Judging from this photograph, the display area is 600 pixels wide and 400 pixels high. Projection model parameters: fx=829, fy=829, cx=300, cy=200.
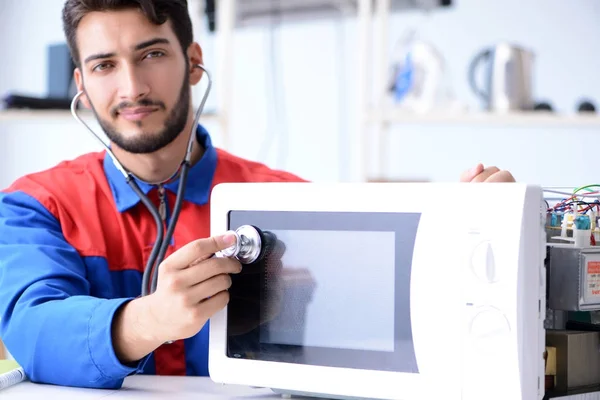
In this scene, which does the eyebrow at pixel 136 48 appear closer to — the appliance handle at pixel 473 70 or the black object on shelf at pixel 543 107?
the appliance handle at pixel 473 70

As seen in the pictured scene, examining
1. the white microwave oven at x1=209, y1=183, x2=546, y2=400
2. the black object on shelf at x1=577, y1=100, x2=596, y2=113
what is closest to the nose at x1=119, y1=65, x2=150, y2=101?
the white microwave oven at x1=209, y1=183, x2=546, y2=400

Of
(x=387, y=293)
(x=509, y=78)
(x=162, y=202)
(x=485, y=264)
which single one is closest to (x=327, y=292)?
(x=387, y=293)

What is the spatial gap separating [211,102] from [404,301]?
8.16 feet

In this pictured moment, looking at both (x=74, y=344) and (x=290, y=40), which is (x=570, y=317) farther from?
(x=290, y=40)

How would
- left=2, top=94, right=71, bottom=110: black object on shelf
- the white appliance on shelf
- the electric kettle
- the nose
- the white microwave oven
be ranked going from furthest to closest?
the white appliance on shelf → left=2, top=94, right=71, bottom=110: black object on shelf → the electric kettle → the nose → the white microwave oven

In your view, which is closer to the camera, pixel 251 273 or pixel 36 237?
pixel 251 273

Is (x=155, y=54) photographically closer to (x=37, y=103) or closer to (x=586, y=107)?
(x=37, y=103)

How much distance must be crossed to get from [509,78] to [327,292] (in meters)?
1.74

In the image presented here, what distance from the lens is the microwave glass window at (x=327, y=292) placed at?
88 cm

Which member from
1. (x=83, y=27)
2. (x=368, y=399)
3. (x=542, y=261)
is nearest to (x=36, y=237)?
(x=83, y=27)

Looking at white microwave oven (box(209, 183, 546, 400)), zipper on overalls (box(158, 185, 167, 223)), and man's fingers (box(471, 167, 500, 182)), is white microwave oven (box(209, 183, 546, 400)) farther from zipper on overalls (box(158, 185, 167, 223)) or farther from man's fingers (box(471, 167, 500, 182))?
Result: zipper on overalls (box(158, 185, 167, 223))

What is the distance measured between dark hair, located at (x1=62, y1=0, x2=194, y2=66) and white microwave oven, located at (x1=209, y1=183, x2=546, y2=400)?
514 millimetres

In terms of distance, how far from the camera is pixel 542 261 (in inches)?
33.0

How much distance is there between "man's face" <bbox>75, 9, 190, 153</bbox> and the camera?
4.50 feet
